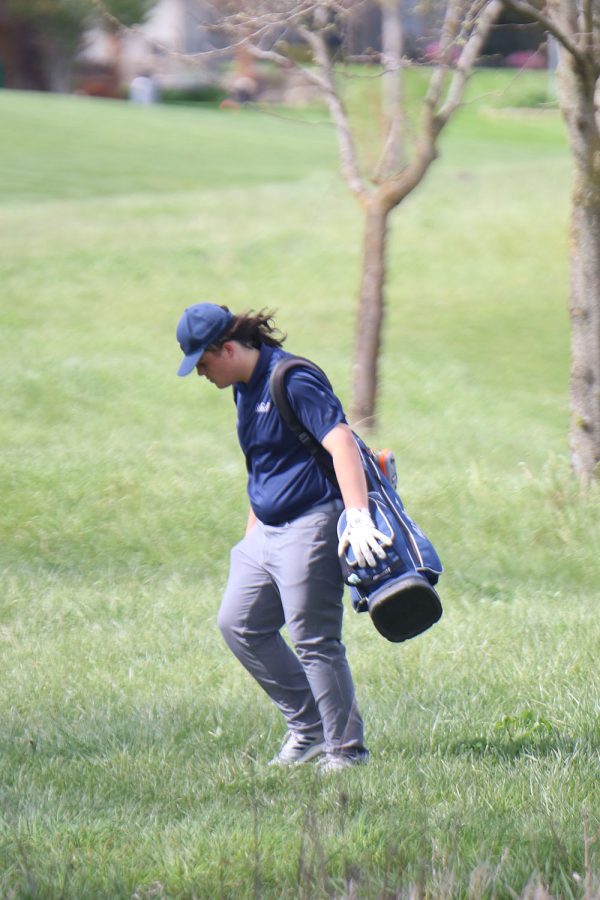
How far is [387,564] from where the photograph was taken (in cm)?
448

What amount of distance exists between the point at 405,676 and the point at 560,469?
4.52m

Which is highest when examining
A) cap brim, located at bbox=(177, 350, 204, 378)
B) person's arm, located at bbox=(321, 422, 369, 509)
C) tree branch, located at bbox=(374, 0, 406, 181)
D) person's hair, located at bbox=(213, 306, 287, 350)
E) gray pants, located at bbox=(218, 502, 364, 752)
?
tree branch, located at bbox=(374, 0, 406, 181)

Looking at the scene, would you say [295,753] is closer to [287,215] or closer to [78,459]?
[78,459]

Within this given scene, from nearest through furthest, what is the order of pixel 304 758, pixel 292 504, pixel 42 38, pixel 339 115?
pixel 292 504 → pixel 304 758 → pixel 339 115 → pixel 42 38

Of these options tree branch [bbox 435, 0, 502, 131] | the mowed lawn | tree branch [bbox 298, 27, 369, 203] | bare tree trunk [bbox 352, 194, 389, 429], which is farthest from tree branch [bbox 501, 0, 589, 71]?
bare tree trunk [bbox 352, 194, 389, 429]

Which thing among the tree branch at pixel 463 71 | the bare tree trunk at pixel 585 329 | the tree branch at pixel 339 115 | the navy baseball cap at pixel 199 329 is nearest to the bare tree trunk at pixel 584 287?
the bare tree trunk at pixel 585 329

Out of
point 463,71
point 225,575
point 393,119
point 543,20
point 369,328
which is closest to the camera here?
point 543,20

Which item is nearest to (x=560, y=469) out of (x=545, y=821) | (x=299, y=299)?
(x=545, y=821)

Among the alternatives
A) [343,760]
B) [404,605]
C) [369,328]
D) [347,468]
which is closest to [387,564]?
[404,605]

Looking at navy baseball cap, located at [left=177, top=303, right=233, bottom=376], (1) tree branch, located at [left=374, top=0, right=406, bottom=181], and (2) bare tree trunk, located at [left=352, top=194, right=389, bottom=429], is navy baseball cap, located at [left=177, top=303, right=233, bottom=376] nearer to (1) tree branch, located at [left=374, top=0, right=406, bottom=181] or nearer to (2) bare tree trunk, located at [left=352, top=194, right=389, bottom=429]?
(1) tree branch, located at [left=374, top=0, right=406, bottom=181]

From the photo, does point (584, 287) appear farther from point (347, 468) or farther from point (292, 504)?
point (347, 468)

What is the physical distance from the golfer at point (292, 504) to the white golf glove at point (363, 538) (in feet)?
0.28

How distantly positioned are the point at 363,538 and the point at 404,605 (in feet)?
0.95

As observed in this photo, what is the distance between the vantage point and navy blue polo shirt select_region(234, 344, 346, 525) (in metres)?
4.73
